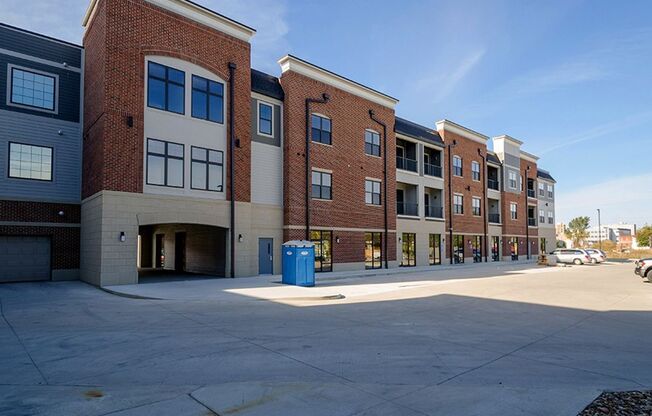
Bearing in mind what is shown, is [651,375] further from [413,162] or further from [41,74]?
[413,162]

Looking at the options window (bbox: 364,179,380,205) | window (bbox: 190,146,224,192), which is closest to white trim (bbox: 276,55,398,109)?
window (bbox: 364,179,380,205)

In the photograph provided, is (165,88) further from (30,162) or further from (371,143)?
(371,143)

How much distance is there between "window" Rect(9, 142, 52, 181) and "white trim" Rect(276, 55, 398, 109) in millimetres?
12872

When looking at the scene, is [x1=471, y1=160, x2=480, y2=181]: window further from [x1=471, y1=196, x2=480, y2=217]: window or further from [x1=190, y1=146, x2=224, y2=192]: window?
[x1=190, y1=146, x2=224, y2=192]: window

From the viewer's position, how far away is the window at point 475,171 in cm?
4025

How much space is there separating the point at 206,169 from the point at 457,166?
82.4 feet

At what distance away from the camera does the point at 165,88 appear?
62.7 feet

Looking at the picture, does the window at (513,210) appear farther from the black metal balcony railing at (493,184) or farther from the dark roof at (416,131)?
the dark roof at (416,131)

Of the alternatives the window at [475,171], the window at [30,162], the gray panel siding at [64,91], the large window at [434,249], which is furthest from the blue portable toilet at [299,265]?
the window at [475,171]

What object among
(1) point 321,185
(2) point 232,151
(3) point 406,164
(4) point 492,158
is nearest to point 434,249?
(3) point 406,164

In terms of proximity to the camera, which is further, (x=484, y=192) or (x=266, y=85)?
(x=484, y=192)

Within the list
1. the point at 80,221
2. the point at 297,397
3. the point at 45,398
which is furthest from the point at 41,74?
the point at 297,397

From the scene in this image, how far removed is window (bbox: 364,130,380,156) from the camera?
29.0 metres

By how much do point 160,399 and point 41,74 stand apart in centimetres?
2012
